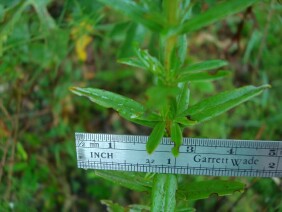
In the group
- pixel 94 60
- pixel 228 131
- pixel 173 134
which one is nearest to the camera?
pixel 173 134

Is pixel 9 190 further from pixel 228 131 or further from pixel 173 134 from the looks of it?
pixel 228 131

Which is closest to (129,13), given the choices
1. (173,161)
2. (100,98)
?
(100,98)

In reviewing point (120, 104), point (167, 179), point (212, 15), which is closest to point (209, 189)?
point (167, 179)

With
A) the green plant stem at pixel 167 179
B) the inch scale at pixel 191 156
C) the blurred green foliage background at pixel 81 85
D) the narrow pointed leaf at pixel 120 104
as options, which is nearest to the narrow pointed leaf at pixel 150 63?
the green plant stem at pixel 167 179

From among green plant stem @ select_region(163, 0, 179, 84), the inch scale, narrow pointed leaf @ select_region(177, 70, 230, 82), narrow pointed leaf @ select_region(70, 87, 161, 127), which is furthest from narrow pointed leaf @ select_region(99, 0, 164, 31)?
the inch scale

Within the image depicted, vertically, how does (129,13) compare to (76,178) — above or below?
above

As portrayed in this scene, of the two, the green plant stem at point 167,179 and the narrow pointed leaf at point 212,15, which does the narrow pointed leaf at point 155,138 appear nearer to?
the green plant stem at point 167,179

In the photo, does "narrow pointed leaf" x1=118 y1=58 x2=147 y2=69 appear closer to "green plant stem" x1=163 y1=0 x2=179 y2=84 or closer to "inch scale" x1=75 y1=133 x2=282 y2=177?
"green plant stem" x1=163 y1=0 x2=179 y2=84
